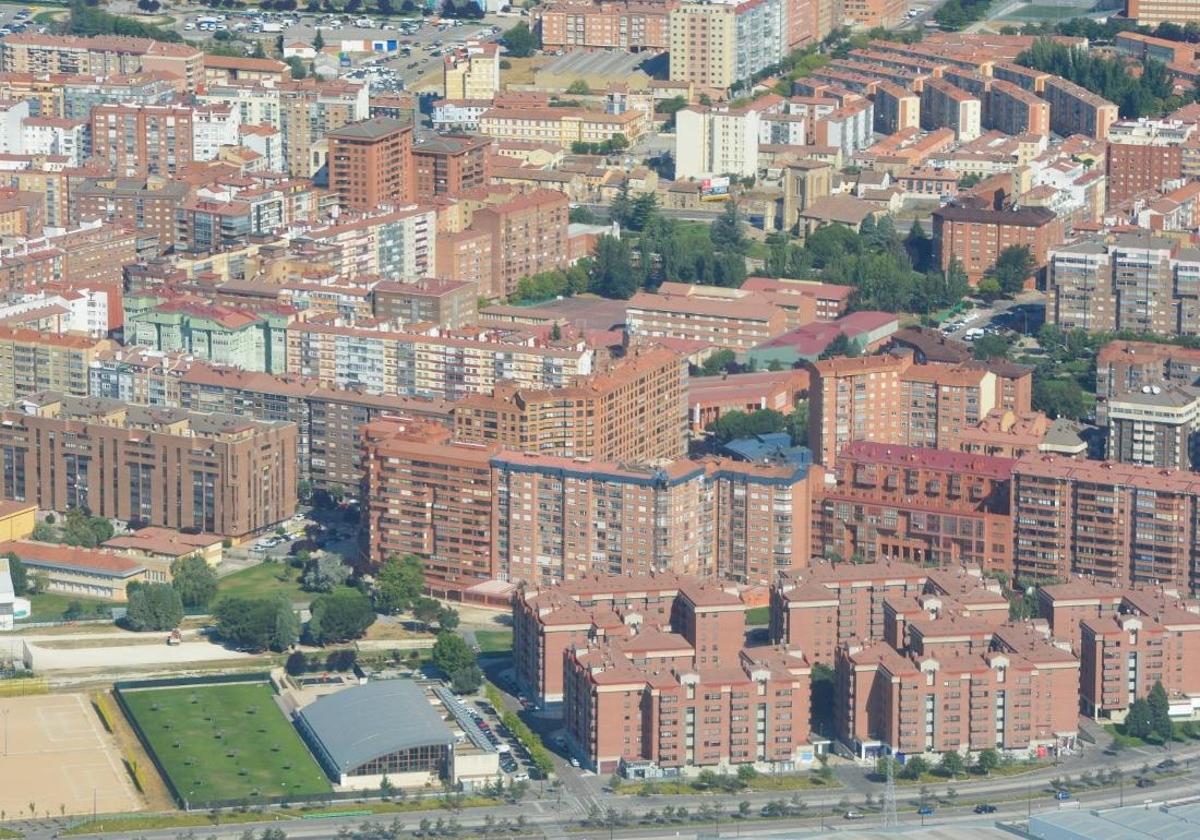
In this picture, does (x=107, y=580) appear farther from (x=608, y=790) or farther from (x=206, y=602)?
(x=608, y=790)

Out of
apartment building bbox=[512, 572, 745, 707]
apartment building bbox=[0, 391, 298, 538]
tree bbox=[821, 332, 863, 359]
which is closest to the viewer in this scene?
apartment building bbox=[512, 572, 745, 707]

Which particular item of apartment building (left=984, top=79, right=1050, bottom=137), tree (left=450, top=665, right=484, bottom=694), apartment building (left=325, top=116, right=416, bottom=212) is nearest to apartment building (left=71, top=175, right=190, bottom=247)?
apartment building (left=325, top=116, right=416, bottom=212)

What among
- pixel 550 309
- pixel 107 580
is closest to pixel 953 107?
pixel 550 309

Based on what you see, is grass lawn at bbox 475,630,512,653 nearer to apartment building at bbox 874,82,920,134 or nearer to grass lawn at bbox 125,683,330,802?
grass lawn at bbox 125,683,330,802

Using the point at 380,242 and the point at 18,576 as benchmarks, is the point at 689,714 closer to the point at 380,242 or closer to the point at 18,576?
the point at 18,576

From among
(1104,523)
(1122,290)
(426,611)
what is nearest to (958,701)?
(1104,523)

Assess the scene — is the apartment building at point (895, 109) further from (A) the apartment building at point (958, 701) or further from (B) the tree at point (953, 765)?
(B) the tree at point (953, 765)
